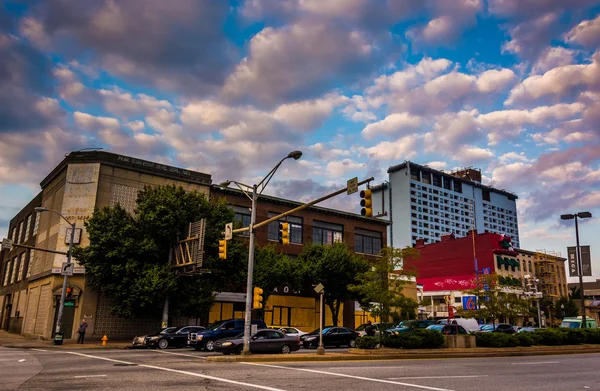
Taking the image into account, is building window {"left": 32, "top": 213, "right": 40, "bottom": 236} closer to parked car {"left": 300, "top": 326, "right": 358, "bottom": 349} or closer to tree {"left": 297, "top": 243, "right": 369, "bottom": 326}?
tree {"left": 297, "top": 243, "right": 369, "bottom": 326}

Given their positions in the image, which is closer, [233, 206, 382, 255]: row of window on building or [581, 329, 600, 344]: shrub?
[581, 329, 600, 344]: shrub

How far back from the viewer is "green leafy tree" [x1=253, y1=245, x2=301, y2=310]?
144 feet

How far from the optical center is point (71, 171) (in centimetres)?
4300

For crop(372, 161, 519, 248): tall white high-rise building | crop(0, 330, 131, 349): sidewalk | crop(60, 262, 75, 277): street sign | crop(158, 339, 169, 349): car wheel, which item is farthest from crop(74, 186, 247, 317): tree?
crop(372, 161, 519, 248): tall white high-rise building

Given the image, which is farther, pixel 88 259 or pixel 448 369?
pixel 88 259

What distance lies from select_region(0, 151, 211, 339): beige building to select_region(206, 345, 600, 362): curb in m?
21.5

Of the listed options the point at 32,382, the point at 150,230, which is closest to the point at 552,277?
the point at 150,230

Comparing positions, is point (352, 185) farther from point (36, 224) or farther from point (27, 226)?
point (27, 226)

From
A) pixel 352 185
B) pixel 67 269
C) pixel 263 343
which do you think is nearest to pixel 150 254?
pixel 67 269

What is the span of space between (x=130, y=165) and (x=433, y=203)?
119 metres

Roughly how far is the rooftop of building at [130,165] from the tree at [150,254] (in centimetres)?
513

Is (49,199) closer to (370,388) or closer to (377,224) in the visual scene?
(377,224)

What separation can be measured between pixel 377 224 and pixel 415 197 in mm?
84139

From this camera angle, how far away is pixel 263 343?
26.4 meters
